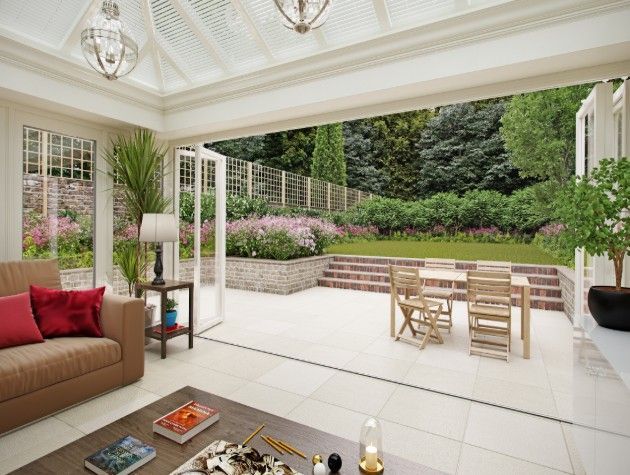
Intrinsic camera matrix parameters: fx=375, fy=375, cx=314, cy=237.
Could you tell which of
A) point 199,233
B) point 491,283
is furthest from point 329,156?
point 491,283

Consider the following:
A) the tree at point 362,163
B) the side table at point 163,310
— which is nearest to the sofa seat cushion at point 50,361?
the side table at point 163,310

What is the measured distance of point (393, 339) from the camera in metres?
4.42

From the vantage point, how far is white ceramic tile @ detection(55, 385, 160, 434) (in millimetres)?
2506

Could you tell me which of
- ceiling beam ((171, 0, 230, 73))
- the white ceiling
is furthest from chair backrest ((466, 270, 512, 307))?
ceiling beam ((171, 0, 230, 73))

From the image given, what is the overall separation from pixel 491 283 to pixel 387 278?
12.9 feet

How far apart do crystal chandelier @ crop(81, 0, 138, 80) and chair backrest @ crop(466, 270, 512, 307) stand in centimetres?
361

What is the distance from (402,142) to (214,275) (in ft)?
47.6

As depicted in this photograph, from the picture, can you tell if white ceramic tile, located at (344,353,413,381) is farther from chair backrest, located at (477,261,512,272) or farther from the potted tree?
chair backrest, located at (477,261,512,272)

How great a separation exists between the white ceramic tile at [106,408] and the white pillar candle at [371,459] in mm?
1927

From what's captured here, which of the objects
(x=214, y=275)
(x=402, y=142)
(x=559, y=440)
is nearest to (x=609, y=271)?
(x=559, y=440)

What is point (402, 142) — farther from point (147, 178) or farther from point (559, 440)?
point (559, 440)

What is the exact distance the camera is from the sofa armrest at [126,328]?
2984 millimetres

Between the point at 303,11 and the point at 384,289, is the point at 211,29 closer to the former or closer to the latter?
the point at 303,11

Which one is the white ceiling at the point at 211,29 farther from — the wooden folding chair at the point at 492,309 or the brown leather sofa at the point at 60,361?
the wooden folding chair at the point at 492,309
